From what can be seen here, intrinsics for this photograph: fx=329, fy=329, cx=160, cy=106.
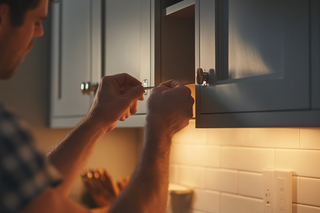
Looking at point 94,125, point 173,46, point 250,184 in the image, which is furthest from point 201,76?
point 250,184

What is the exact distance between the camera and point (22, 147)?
1.29ft

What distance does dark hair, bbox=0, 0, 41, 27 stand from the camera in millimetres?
577

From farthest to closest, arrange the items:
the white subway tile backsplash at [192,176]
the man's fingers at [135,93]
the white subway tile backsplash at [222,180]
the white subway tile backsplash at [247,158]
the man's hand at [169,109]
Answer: the white subway tile backsplash at [192,176]
the white subway tile backsplash at [222,180]
the white subway tile backsplash at [247,158]
the man's fingers at [135,93]
the man's hand at [169,109]

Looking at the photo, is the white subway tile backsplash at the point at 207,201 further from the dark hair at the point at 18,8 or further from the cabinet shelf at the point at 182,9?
the dark hair at the point at 18,8

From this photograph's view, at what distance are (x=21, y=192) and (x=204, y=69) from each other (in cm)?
→ 55

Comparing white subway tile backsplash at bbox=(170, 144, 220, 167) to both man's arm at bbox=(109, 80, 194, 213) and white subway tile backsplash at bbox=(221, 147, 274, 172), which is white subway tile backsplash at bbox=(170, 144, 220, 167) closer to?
white subway tile backsplash at bbox=(221, 147, 274, 172)

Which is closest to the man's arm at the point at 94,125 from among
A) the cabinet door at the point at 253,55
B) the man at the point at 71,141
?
the man at the point at 71,141

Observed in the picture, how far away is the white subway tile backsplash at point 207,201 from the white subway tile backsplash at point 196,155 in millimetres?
114

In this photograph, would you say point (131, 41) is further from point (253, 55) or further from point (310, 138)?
point (310, 138)

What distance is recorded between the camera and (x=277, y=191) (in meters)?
1.04

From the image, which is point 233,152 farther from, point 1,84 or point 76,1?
point 1,84

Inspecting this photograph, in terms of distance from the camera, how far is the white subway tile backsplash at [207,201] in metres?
1.28

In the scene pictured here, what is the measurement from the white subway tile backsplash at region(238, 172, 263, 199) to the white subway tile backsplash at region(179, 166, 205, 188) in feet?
0.64

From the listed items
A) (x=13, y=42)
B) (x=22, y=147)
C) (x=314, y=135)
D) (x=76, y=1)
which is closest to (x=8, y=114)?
(x=22, y=147)
